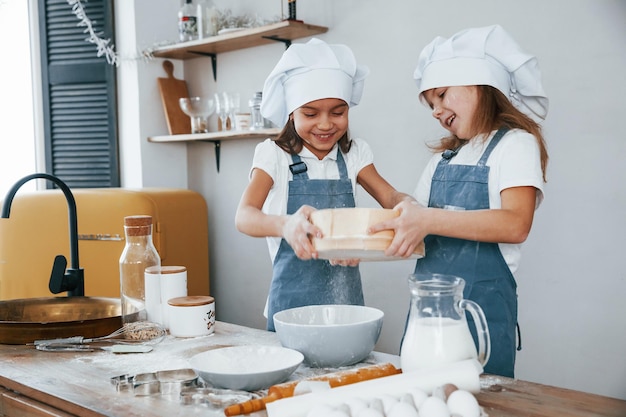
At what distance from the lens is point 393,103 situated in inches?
115

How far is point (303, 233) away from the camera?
1.45 meters

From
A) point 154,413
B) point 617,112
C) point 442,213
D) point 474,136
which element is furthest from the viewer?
point 617,112

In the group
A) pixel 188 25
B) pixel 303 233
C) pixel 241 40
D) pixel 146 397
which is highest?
pixel 188 25

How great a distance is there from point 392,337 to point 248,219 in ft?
4.66

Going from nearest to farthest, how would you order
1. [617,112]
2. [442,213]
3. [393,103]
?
[442,213], [617,112], [393,103]

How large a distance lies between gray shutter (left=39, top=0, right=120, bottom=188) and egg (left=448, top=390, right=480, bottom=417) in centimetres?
302

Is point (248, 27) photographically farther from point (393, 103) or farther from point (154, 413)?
point (154, 413)

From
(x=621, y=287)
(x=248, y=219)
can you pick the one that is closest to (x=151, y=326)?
(x=248, y=219)

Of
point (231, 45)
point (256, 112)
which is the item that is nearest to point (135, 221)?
point (256, 112)

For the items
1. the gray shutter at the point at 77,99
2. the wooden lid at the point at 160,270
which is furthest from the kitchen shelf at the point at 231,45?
the wooden lid at the point at 160,270

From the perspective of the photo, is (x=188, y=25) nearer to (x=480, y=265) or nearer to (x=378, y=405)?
(x=480, y=265)

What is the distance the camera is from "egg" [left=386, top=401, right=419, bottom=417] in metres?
0.92

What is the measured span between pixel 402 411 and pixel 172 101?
3017 millimetres

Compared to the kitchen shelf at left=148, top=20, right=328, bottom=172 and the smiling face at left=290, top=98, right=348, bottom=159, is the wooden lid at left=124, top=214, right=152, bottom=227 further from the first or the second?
the kitchen shelf at left=148, top=20, right=328, bottom=172
